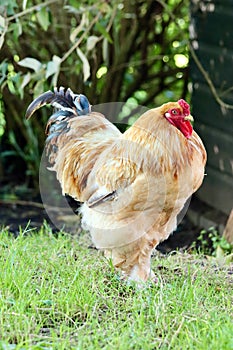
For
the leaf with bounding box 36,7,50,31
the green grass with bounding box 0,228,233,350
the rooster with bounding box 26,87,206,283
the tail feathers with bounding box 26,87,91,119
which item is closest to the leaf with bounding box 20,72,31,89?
the leaf with bounding box 36,7,50,31

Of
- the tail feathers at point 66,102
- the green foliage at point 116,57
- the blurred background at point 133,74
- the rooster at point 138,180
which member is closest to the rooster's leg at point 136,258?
the rooster at point 138,180

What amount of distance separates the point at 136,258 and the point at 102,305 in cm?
52

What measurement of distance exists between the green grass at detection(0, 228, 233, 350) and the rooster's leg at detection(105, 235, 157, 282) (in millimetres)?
96

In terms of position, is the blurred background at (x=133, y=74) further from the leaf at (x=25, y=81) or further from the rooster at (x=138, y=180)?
the rooster at (x=138, y=180)

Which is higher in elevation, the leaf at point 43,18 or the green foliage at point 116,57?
the leaf at point 43,18

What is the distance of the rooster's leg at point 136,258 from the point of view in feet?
13.2

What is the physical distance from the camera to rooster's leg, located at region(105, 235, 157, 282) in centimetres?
403

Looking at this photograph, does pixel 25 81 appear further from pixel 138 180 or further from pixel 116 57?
pixel 116 57

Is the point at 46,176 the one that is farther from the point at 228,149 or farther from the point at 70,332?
the point at 70,332

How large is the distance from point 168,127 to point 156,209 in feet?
1.45

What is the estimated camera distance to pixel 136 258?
4.09 metres

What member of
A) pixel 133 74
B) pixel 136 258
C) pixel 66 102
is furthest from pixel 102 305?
pixel 133 74

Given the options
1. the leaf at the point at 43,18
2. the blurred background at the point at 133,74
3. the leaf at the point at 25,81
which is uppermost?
the leaf at the point at 43,18

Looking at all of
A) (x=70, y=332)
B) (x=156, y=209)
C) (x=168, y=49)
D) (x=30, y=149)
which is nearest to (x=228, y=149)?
(x=168, y=49)
